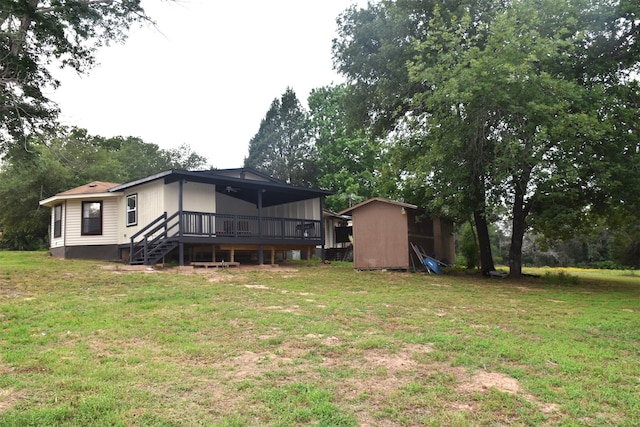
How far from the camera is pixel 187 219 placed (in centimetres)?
1507

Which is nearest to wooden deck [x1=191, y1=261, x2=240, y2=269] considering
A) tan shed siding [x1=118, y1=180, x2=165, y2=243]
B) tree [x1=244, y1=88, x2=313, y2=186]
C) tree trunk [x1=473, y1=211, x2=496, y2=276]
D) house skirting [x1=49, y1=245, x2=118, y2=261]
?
tan shed siding [x1=118, y1=180, x2=165, y2=243]

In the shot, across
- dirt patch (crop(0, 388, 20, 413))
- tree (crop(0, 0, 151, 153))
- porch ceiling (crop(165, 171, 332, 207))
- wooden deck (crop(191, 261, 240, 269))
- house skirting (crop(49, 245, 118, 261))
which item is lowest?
dirt patch (crop(0, 388, 20, 413))

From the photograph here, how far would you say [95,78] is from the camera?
1338 centimetres

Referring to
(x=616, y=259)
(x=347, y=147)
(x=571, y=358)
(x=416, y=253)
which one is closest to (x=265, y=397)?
(x=571, y=358)

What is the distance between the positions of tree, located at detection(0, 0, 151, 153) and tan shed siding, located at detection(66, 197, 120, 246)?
554 centimetres

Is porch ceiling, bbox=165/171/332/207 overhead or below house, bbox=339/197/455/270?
overhead

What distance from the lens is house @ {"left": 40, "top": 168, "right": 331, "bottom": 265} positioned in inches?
600

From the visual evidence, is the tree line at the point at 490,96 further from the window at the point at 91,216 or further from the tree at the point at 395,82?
the window at the point at 91,216

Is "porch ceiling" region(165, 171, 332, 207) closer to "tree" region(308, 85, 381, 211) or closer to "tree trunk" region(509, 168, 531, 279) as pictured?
"tree trunk" region(509, 168, 531, 279)

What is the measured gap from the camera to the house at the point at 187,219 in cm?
1525

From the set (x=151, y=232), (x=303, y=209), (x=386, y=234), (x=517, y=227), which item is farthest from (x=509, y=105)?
(x=151, y=232)

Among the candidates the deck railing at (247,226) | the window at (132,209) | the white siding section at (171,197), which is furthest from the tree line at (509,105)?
the window at (132,209)

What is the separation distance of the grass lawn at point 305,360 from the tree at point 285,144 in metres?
30.4

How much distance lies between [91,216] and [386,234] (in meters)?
11.9
